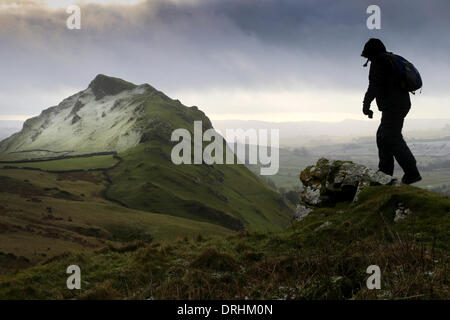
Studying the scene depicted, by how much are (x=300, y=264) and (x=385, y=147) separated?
765 cm

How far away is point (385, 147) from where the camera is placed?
A: 39.0ft

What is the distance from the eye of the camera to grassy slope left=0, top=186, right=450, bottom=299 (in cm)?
503

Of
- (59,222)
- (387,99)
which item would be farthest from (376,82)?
(59,222)

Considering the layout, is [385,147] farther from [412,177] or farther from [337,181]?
[337,181]

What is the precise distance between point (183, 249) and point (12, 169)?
157 metres

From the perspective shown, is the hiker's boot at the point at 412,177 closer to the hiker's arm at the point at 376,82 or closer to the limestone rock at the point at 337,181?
the limestone rock at the point at 337,181

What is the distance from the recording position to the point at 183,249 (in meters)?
11.9

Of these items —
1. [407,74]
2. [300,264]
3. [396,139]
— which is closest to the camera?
[300,264]

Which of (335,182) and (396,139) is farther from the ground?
(396,139)

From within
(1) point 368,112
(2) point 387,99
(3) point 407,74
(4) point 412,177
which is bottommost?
(4) point 412,177

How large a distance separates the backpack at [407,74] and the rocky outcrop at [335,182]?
455 cm

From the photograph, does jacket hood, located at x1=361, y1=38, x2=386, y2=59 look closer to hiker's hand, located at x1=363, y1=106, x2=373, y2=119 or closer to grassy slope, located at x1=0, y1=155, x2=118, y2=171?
hiker's hand, located at x1=363, y1=106, x2=373, y2=119
